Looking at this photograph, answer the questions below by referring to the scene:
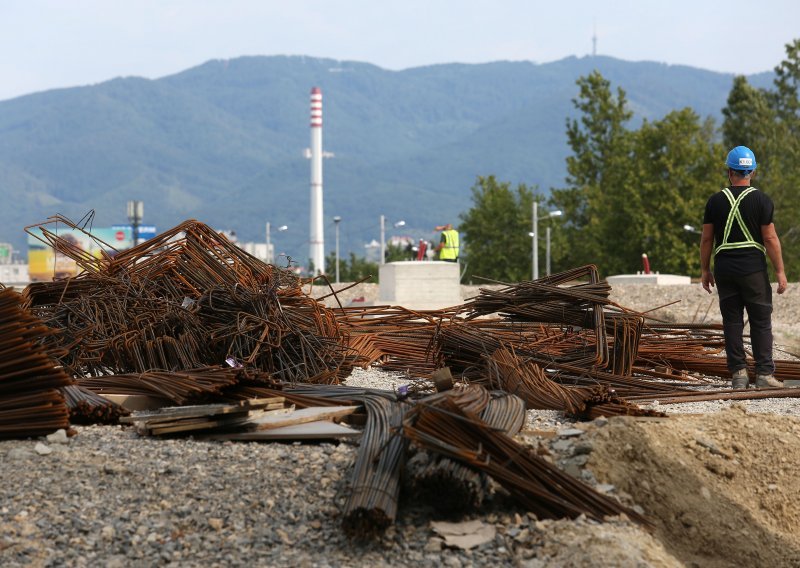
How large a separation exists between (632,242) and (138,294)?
47826mm

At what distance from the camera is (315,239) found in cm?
14575

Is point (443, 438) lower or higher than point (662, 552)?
higher

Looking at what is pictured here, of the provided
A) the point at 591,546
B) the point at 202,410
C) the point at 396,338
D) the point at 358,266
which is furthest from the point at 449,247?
the point at 358,266

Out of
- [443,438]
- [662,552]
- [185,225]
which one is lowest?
[662,552]

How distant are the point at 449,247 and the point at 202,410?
77.1ft

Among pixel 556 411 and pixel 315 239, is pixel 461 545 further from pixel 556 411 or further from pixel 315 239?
pixel 315 239

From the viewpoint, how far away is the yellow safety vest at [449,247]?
29.8m

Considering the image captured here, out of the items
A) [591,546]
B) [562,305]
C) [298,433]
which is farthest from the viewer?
[562,305]

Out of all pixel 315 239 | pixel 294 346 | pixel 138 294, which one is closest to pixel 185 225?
pixel 138 294

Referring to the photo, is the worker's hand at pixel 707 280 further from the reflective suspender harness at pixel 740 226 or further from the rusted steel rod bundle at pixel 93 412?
the rusted steel rod bundle at pixel 93 412

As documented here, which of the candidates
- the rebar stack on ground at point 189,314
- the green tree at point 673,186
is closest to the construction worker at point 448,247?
the rebar stack on ground at point 189,314

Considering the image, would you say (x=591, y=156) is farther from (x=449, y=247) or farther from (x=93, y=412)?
(x=93, y=412)

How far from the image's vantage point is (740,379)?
997 centimetres

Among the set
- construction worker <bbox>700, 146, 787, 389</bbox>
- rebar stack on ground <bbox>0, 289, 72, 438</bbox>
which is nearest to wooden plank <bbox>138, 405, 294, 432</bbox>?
rebar stack on ground <bbox>0, 289, 72, 438</bbox>
